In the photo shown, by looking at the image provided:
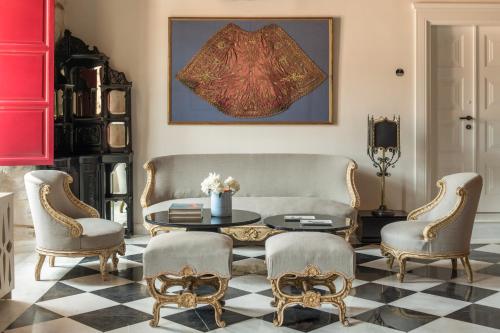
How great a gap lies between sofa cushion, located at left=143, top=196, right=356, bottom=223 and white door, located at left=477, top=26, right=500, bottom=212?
1.89 metres

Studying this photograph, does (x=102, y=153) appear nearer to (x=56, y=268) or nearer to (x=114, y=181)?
Answer: (x=114, y=181)

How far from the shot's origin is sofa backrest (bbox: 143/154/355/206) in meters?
6.36

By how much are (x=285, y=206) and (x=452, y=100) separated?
2.40 meters

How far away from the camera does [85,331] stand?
357 cm

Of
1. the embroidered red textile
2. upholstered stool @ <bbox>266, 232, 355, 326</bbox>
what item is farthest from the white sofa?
upholstered stool @ <bbox>266, 232, 355, 326</bbox>

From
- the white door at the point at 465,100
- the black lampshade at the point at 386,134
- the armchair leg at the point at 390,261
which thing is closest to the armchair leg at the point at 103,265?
the armchair leg at the point at 390,261

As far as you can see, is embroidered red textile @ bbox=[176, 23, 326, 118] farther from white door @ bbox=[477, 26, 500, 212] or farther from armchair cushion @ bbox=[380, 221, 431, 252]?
armchair cushion @ bbox=[380, 221, 431, 252]

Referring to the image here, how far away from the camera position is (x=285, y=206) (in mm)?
5812

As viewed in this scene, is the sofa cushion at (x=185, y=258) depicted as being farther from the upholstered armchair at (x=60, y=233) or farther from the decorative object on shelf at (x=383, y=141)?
the decorative object on shelf at (x=383, y=141)

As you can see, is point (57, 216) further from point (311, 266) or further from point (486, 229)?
point (486, 229)

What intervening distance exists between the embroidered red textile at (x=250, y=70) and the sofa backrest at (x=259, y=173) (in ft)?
2.01

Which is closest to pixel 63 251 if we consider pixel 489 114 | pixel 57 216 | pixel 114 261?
pixel 57 216

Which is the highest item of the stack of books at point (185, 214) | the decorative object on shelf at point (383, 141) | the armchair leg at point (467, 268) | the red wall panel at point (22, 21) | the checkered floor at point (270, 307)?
the red wall panel at point (22, 21)

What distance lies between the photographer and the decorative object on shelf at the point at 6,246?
403cm
